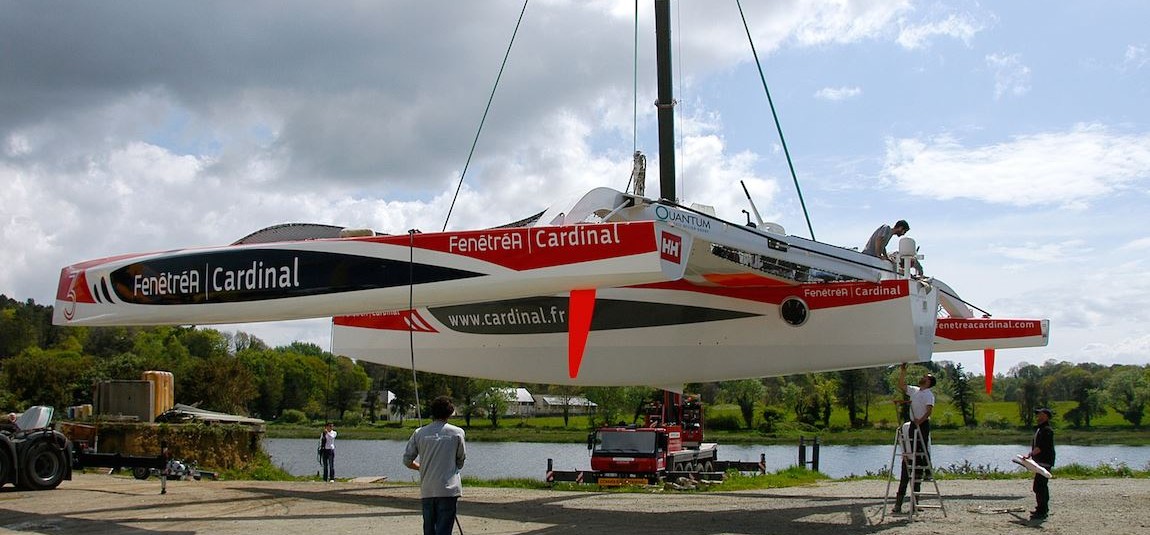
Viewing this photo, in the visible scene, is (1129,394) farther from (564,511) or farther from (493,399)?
(564,511)

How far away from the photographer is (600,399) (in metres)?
44.6

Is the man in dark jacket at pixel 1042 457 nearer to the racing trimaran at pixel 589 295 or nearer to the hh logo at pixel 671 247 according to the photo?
the racing trimaran at pixel 589 295

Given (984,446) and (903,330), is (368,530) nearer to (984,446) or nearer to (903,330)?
(903,330)

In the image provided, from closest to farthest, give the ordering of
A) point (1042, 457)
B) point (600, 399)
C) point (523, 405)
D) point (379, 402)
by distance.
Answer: point (1042, 457)
point (600, 399)
point (379, 402)
point (523, 405)

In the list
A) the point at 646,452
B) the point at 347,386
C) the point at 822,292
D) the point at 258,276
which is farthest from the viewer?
the point at 347,386

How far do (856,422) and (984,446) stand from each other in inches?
409

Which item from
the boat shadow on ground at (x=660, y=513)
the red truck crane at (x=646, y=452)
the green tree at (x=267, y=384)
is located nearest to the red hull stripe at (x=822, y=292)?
the boat shadow on ground at (x=660, y=513)

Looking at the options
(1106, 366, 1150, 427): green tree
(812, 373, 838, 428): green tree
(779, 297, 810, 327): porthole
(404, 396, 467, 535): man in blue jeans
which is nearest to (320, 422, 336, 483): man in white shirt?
(779, 297, 810, 327): porthole

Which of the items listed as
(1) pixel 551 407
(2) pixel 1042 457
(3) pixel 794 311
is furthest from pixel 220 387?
(1) pixel 551 407

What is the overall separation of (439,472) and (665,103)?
9159 millimetres

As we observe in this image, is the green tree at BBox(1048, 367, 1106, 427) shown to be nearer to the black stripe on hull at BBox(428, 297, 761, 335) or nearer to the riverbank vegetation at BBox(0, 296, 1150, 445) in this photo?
the riverbank vegetation at BBox(0, 296, 1150, 445)

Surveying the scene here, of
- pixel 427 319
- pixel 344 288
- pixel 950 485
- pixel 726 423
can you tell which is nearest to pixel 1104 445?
pixel 726 423

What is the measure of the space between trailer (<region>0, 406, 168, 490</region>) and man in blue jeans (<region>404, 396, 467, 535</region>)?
6.67 meters

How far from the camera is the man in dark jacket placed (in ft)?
26.4
